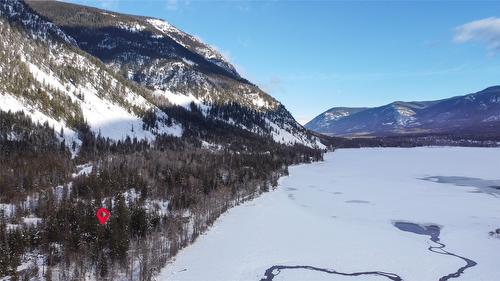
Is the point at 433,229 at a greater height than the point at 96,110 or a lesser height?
lesser

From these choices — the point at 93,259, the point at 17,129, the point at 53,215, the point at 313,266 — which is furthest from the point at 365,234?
the point at 17,129

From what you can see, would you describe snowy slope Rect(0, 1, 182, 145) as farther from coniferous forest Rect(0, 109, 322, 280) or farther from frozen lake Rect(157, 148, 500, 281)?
frozen lake Rect(157, 148, 500, 281)

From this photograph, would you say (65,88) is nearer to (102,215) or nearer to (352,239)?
(102,215)

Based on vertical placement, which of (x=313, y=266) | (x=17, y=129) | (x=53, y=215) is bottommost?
(x=313, y=266)

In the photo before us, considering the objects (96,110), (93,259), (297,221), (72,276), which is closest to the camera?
(72,276)

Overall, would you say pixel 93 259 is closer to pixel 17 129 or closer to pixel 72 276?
pixel 72 276

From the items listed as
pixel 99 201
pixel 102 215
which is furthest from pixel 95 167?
pixel 102 215

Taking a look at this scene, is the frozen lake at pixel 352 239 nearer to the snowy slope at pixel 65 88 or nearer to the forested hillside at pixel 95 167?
the forested hillside at pixel 95 167

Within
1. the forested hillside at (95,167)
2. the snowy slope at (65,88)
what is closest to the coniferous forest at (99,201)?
the forested hillside at (95,167)
